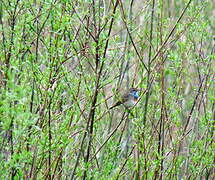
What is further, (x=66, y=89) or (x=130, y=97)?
(x=130, y=97)

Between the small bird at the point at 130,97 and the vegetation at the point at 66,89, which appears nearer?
the vegetation at the point at 66,89

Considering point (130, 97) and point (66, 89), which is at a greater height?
point (66, 89)

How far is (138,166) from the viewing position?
4176 mm

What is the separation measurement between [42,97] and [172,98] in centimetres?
127

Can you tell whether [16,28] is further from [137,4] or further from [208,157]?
[137,4]

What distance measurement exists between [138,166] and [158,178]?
1.43ft

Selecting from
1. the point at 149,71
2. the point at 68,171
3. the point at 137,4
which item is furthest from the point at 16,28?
the point at 137,4

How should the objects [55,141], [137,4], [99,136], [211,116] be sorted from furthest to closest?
[137,4] → [99,136] → [211,116] → [55,141]

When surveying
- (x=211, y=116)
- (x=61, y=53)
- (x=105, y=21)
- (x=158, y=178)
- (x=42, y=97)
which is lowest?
(x=158, y=178)

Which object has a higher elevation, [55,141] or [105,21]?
[105,21]

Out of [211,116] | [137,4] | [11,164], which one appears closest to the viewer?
[11,164]

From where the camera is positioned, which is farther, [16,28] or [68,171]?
[68,171]

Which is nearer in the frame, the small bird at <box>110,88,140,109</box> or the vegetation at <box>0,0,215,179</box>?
A: the vegetation at <box>0,0,215,179</box>

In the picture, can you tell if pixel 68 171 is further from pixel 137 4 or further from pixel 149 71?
pixel 137 4
